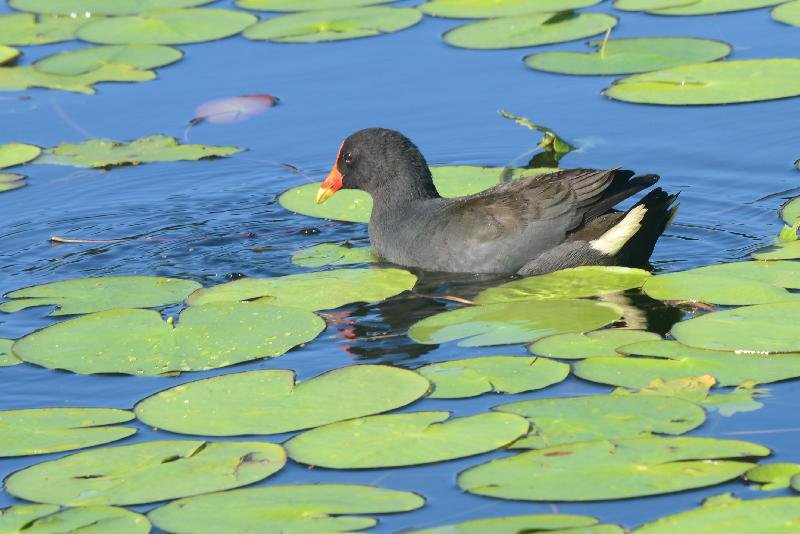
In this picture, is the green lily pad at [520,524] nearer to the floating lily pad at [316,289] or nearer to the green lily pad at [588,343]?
the green lily pad at [588,343]

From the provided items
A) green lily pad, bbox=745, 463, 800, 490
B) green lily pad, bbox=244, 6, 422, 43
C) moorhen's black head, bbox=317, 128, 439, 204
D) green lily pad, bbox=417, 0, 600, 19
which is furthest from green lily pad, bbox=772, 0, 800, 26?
green lily pad, bbox=745, 463, 800, 490

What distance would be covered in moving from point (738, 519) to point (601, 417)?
912 millimetres

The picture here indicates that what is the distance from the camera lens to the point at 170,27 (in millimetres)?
11000

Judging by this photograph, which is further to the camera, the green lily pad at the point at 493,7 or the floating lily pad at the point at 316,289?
the green lily pad at the point at 493,7

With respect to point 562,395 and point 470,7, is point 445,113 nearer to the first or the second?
point 470,7

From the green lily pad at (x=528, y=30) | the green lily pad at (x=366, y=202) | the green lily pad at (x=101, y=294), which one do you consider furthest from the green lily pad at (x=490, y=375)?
the green lily pad at (x=528, y=30)

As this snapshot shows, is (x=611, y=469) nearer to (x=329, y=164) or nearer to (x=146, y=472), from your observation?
(x=146, y=472)

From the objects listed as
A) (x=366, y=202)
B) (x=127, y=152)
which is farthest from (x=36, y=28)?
(x=366, y=202)

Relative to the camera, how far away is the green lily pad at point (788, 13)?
1007cm

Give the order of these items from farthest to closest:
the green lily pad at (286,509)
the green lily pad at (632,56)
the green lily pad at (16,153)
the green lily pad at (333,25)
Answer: the green lily pad at (333,25), the green lily pad at (632,56), the green lily pad at (16,153), the green lily pad at (286,509)

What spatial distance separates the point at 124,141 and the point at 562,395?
4668 mm

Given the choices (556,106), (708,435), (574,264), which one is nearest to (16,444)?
(708,435)

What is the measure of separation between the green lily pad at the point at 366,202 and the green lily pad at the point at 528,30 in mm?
1953

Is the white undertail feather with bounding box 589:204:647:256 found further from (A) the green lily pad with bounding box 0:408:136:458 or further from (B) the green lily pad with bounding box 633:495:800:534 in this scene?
(B) the green lily pad with bounding box 633:495:800:534
